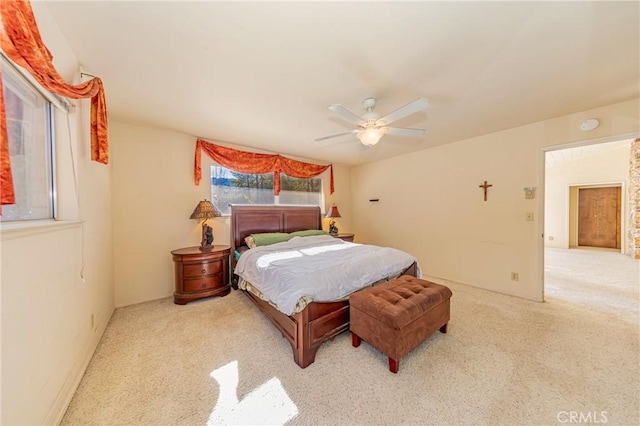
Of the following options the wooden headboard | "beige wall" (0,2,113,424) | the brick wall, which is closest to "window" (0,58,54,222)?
"beige wall" (0,2,113,424)

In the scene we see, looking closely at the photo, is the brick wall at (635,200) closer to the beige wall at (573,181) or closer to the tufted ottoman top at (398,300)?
the beige wall at (573,181)

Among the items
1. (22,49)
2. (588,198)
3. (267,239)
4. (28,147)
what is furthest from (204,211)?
(588,198)

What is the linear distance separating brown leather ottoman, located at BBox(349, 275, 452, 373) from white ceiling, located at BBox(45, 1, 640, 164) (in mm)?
1994

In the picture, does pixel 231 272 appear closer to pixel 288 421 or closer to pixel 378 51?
pixel 288 421

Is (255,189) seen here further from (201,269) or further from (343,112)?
(343,112)

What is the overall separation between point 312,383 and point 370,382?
1.46ft

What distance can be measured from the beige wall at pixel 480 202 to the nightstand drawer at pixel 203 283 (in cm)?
349

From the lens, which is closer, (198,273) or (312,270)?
(312,270)

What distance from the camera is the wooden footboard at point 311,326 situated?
6.00 ft

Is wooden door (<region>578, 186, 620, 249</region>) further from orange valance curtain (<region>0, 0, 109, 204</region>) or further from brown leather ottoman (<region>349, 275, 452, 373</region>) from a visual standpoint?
orange valance curtain (<region>0, 0, 109, 204</region>)

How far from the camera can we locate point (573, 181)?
21.9ft

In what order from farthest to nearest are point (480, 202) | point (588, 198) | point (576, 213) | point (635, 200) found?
point (576, 213), point (588, 198), point (635, 200), point (480, 202)

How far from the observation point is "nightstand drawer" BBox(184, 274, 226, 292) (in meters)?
2.98

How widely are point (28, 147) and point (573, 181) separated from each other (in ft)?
36.5
